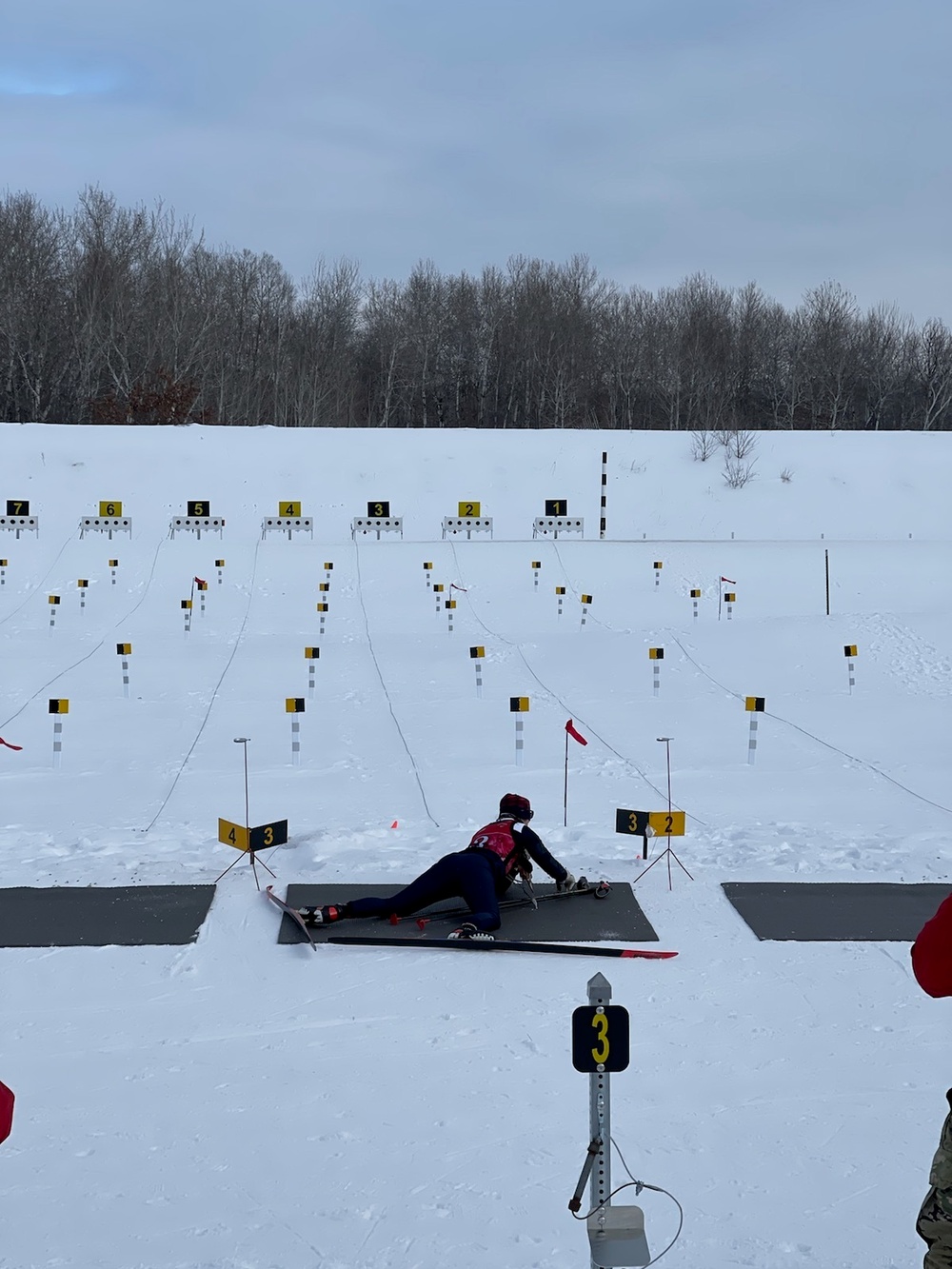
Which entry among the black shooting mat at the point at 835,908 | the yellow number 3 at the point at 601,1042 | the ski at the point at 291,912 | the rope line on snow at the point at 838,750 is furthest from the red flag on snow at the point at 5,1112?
the rope line on snow at the point at 838,750

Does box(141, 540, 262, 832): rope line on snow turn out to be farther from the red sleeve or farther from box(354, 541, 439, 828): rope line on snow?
the red sleeve

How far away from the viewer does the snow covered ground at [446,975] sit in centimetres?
393

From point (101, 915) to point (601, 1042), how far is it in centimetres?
441

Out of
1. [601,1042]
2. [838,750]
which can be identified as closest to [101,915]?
[601,1042]

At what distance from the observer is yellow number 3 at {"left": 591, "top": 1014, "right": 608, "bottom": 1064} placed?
3246mm

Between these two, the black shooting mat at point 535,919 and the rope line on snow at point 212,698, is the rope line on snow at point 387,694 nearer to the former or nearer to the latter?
the black shooting mat at point 535,919

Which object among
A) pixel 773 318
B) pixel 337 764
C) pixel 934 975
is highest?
pixel 773 318

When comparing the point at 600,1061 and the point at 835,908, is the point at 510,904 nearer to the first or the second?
the point at 835,908

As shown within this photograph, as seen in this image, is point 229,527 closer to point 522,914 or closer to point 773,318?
point 522,914

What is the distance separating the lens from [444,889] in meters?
6.65

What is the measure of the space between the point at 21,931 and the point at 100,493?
34.4m

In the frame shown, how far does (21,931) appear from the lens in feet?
21.3

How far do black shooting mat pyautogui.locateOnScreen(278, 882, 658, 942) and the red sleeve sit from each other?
12.8 feet

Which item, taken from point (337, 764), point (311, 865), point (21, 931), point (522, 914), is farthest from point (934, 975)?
point (337, 764)
